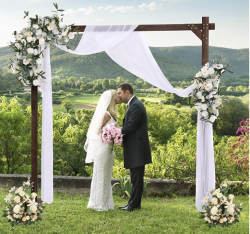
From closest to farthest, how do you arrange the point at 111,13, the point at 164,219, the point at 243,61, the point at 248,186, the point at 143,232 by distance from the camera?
the point at 143,232, the point at 164,219, the point at 248,186, the point at 111,13, the point at 243,61

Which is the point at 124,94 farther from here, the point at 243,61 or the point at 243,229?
the point at 243,61

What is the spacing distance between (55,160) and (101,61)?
503cm

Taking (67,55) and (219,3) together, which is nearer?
(219,3)

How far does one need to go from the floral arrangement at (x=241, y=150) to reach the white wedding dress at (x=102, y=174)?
2964 mm

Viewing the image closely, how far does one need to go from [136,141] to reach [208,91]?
1.14 m

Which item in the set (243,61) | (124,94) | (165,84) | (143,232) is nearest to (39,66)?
(124,94)

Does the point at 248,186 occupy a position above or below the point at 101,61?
below

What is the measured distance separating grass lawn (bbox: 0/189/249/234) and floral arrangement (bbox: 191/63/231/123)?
1.38 meters

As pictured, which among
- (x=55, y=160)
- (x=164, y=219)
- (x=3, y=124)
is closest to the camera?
(x=164, y=219)

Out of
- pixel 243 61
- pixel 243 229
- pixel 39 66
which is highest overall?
pixel 243 61

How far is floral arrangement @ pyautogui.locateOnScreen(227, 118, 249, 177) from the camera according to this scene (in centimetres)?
839

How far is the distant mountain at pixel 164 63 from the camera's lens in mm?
14289

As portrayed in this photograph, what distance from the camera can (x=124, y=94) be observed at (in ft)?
20.5

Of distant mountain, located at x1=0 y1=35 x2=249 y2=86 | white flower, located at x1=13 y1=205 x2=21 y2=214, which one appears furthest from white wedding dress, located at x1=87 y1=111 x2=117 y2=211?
distant mountain, located at x1=0 y1=35 x2=249 y2=86
